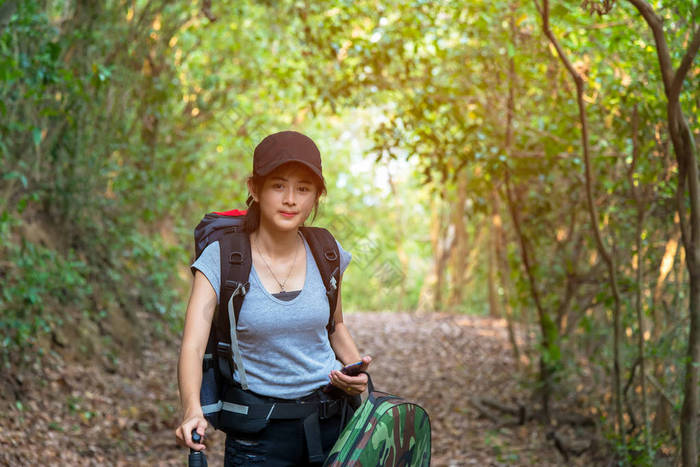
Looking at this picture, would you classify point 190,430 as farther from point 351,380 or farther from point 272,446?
point 351,380

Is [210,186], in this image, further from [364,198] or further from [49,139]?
[364,198]

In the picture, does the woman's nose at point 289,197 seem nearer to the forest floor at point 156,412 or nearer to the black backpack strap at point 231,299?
the black backpack strap at point 231,299

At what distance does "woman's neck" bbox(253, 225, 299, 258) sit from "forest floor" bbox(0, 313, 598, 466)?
2942 millimetres

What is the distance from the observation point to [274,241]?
225cm

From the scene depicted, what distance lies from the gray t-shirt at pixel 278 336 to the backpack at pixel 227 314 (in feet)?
0.08

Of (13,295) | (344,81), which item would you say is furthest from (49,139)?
(344,81)

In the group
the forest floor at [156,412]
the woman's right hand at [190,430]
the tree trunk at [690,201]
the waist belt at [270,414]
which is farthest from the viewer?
the forest floor at [156,412]

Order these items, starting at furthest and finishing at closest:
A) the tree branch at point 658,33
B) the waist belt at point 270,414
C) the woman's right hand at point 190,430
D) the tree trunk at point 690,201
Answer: the tree trunk at point 690,201 → the tree branch at point 658,33 → the waist belt at point 270,414 → the woman's right hand at point 190,430

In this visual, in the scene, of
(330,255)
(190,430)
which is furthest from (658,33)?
(190,430)

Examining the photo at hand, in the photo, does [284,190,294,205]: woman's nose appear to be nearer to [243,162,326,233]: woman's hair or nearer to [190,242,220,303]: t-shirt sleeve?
[243,162,326,233]: woman's hair

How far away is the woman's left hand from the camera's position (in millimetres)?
2127

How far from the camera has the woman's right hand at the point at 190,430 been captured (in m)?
1.88

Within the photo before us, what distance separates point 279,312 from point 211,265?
0.24 m

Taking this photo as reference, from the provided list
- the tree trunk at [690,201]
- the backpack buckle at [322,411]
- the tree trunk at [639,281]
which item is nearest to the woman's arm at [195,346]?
the backpack buckle at [322,411]
